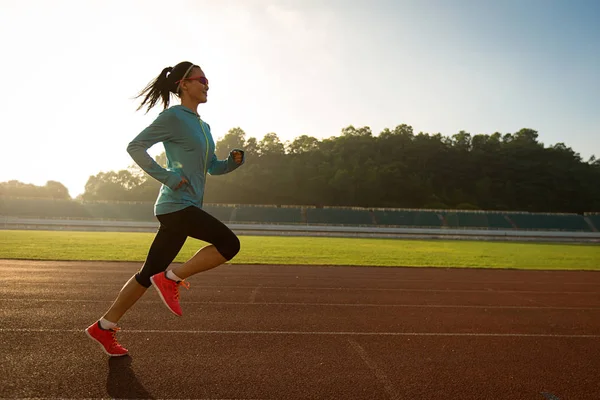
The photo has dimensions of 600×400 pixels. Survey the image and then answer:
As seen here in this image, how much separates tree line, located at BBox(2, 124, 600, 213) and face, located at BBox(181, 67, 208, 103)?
64841 millimetres

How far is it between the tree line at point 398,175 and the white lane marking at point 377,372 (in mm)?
64805

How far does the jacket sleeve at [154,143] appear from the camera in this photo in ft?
10.7

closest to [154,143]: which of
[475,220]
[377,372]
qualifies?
[377,372]

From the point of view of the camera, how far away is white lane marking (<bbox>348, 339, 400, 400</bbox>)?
10.3 feet

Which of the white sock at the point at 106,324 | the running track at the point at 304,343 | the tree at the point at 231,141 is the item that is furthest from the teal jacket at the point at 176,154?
the tree at the point at 231,141

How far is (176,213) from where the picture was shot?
3.38 meters

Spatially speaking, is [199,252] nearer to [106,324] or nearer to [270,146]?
[106,324]

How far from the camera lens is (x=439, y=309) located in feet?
21.5

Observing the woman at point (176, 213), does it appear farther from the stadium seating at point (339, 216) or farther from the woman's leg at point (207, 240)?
the stadium seating at point (339, 216)

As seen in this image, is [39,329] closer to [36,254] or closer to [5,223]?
[36,254]

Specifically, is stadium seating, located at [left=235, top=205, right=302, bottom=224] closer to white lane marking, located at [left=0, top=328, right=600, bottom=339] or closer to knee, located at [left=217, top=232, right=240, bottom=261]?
white lane marking, located at [left=0, top=328, right=600, bottom=339]

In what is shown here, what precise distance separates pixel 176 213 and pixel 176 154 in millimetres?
500

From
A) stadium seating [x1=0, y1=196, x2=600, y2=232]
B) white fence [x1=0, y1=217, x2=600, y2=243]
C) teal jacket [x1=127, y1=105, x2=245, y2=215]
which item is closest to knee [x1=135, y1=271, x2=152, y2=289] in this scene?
teal jacket [x1=127, y1=105, x2=245, y2=215]

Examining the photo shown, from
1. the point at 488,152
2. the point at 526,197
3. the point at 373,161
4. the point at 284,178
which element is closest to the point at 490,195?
the point at 526,197
